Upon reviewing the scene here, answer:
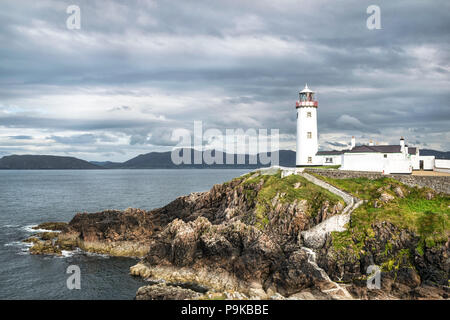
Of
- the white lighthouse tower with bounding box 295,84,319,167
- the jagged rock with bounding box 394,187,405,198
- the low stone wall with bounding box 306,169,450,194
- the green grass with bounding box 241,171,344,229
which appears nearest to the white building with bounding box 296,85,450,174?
the white lighthouse tower with bounding box 295,84,319,167

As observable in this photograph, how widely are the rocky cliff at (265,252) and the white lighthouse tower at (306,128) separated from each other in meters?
10.8

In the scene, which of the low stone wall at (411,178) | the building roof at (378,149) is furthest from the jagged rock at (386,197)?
the building roof at (378,149)

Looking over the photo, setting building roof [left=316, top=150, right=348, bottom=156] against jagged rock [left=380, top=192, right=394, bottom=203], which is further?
building roof [left=316, top=150, right=348, bottom=156]

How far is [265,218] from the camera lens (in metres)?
44.1

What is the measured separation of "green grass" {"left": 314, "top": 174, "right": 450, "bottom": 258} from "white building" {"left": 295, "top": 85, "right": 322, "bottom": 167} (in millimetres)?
17691

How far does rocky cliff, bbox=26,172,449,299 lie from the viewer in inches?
1278

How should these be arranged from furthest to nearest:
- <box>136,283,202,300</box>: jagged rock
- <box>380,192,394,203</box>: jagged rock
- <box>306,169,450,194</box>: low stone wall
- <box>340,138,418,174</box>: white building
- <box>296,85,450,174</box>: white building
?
<box>296,85,450,174</box>: white building < <box>340,138,418,174</box>: white building < <box>306,169,450,194</box>: low stone wall < <box>380,192,394,203</box>: jagged rock < <box>136,283,202,300</box>: jagged rock

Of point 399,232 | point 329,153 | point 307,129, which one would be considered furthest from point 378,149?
point 399,232

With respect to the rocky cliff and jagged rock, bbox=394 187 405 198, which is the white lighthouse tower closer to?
the rocky cliff

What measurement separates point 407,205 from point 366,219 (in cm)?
578

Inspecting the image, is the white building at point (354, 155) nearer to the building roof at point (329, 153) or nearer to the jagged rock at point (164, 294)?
the building roof at point (329, 153)

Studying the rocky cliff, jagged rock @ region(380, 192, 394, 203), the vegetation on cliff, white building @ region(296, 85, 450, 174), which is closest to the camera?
the rocky cliff

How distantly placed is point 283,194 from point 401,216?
→ 1471cm

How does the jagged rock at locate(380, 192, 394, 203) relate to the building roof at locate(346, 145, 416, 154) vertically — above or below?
below
